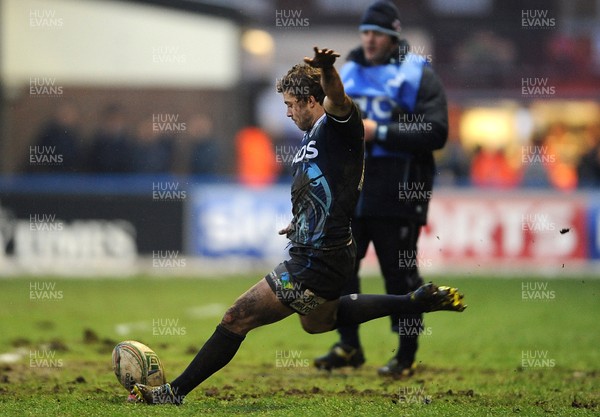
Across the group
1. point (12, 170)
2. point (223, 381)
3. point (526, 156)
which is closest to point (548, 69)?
point (526, 156)

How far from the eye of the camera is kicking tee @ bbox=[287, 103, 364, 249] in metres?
7.38

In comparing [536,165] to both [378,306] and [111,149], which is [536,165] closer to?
[111,149]

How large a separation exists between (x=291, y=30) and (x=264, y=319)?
2269 cm

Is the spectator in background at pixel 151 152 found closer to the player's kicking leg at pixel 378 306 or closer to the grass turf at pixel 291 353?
Answer: the grass turf at pixel 291 353

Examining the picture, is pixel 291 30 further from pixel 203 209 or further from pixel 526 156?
pixel 203 209

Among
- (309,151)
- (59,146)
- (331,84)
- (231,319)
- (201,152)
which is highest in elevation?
(331,84)

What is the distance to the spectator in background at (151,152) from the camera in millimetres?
20906

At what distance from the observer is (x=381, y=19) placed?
9.31 meters

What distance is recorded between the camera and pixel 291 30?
1163 inches

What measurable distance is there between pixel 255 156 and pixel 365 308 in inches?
596

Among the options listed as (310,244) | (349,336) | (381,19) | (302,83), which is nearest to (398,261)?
(349,336)

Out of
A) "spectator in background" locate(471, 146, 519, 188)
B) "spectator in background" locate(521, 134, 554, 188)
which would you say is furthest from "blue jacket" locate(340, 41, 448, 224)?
"spectator in background" locate(521, 134, 554, 188)

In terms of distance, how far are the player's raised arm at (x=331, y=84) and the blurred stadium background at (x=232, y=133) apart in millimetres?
10279

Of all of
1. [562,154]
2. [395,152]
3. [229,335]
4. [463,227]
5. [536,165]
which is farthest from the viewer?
[562,154]
